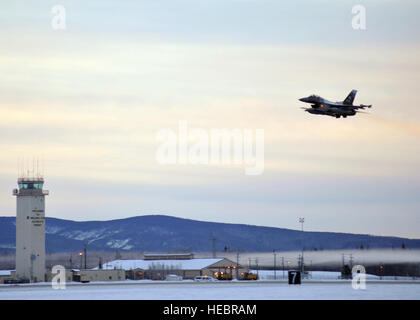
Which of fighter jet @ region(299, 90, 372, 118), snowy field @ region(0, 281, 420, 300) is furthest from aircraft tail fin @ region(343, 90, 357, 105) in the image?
snowy field @ region(0, 281, 420, 300)

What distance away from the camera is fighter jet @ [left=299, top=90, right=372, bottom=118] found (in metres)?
148

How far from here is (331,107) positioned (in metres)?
150

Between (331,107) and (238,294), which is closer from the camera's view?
(238,294)

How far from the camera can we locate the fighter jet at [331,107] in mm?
148000

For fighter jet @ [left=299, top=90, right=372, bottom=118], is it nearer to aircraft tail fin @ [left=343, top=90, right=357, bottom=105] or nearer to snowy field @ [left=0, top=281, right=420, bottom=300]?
aircraft tail fin @ [left=343, top=90, right=357, bottom=105]

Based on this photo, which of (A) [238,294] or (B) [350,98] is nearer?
(A) [238,294]

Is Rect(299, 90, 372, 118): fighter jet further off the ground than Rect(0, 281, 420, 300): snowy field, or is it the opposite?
Rect(299, 90, 372, 118): fighter jet

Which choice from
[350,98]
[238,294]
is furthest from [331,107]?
[238,294]

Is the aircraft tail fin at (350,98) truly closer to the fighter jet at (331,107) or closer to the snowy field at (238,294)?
the fighter jet at (331,107)

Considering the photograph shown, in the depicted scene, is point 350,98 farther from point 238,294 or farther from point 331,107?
point 238,294

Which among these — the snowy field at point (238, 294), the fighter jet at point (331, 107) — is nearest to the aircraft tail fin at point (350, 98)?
the fighter jet at point (331, 107)

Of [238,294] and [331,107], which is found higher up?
[331,107]

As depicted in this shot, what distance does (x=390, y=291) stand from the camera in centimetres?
15000
